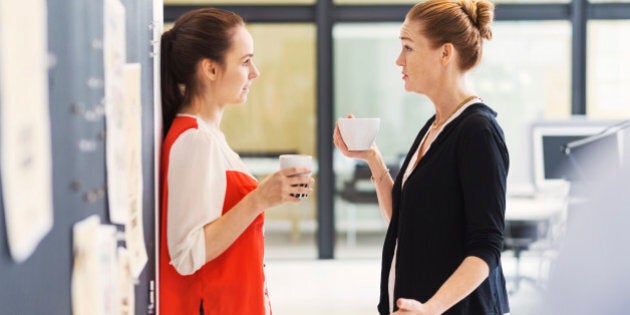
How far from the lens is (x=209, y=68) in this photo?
4.99 feet

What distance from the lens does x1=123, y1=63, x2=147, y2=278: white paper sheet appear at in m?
1.20

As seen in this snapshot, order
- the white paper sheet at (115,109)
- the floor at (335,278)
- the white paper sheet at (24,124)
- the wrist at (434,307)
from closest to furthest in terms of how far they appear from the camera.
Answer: the white paper sheet at (24,124) → the white paper sheet at (115,109) → the wrist at (434,307) → the floor at (335,278)

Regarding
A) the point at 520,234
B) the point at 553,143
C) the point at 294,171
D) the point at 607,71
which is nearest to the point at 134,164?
the point at 294,171

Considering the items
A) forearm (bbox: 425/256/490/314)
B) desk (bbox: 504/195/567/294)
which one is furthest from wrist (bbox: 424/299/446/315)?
desk (bbox: 504/195/567/294)

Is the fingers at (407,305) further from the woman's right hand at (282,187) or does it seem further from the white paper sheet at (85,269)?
the white paper sheet at (85,269)

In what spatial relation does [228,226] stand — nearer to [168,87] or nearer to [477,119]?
[168,87]

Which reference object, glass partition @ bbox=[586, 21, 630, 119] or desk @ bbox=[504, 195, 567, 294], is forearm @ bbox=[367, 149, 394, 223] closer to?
desk @ bbox=[504, 195, 567, 294]

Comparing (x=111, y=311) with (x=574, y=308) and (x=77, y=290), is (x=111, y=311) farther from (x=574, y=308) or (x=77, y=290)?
(x=574, y=308)

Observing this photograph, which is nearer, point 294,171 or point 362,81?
point 294,171

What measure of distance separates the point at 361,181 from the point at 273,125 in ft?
2.86

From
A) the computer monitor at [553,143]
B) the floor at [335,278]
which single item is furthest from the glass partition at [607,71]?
the computer monitor at [553,143]

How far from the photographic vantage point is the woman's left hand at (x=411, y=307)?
1.30 meters

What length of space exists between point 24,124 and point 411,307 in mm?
820

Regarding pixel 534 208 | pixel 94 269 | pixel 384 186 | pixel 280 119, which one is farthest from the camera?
pixel 280 119
